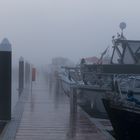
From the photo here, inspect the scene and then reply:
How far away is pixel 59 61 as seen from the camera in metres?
67.4

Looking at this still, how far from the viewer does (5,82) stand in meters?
16.8

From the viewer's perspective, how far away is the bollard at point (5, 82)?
658 inches

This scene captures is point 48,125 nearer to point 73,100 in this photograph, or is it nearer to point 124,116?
point 73,100

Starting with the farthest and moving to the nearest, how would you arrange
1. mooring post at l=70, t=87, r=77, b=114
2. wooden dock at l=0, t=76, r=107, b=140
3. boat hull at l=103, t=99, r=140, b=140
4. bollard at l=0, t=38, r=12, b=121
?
mooring post at l=70, t=87, r=77, b=114 < bollard at l=0, t=38, r=12, b=121 < wooden dock at l=0, t=76, r=107, b=140 < boat hull at l=103, t=99, r=140, b=140

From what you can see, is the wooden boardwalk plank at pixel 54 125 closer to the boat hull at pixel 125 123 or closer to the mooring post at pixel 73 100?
the mooring post at pixel 73 100

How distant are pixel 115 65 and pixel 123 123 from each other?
11.5 meters

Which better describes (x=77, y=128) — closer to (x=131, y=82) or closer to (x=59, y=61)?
(x=131, y=82)

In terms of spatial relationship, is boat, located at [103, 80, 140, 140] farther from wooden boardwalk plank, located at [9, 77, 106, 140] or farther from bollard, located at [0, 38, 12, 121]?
bollard, located at [0, 38, 12, 121]

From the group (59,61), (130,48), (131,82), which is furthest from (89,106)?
(59,61)

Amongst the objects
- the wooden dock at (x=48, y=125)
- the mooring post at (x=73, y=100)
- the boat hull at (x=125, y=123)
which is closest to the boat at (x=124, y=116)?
the boat hull at (x=125, y=123)

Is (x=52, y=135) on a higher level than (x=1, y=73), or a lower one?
lower

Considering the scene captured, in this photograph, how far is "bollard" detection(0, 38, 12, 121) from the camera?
16.7 meters

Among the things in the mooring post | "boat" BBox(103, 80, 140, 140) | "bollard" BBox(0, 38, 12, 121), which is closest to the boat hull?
"boat" BBox(103, 80, 140, 140)

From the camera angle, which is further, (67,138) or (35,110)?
(35,110)
